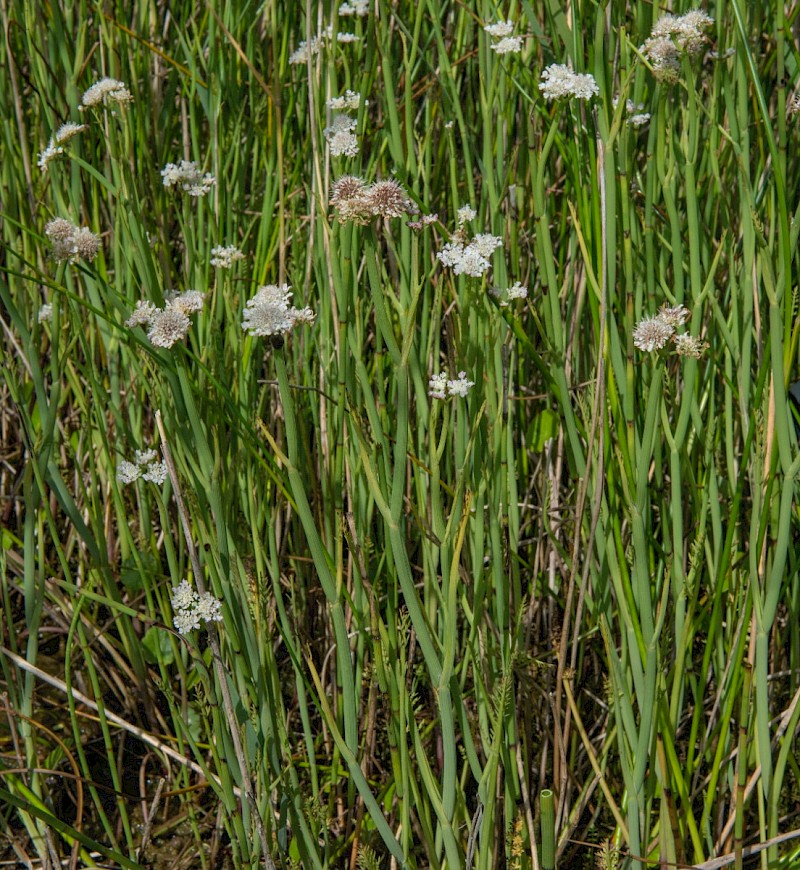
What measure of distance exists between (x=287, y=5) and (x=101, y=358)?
0.68 m

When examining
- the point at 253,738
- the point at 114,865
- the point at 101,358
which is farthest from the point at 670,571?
the point at 101,358

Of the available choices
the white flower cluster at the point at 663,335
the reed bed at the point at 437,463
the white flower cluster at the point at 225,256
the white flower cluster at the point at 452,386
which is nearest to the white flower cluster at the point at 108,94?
the reed bed at the point at 437,463

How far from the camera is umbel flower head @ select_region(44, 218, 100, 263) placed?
0.99m

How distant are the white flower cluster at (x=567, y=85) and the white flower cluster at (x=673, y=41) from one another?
0.28ft

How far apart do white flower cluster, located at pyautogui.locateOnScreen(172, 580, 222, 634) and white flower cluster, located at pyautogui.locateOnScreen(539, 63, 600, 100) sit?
628 millimetres

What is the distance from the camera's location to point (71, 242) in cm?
100

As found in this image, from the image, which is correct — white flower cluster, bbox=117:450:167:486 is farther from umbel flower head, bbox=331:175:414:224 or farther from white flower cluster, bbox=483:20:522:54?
white flower cluster, bbox=483:20:522:54

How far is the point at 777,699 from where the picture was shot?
1.25m

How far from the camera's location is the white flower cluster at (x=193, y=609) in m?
0.92

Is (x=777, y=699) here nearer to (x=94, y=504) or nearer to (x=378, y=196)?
(x=378, y=196)

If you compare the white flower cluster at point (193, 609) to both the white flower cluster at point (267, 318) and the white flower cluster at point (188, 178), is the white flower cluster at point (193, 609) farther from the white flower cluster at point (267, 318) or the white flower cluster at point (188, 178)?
the white flower cluster at point (188, 178)

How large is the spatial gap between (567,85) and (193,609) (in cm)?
68

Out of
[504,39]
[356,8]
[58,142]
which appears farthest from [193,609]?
[356,8]

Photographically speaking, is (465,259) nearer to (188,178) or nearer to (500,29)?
(500,29)
